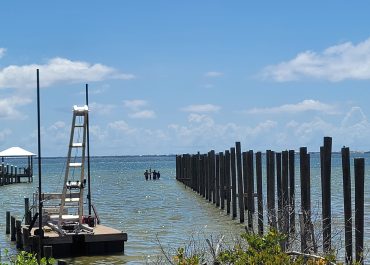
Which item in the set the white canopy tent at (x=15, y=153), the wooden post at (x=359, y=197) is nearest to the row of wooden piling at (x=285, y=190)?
the wooden post at (x=359, y=197)

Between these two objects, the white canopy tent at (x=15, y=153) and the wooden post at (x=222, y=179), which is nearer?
the wooden post at (x=222, y=179)

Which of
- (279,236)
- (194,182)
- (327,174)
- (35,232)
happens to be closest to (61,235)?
(35,232)

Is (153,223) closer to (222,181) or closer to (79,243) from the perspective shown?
(222,181)

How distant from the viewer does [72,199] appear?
1803cm

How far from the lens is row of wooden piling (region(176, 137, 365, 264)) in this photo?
11883 mm

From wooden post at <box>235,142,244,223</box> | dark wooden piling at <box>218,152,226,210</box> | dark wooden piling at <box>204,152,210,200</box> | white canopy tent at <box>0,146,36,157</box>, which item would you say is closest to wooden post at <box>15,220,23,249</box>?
wooden post at <box>235,142,244,223</box>

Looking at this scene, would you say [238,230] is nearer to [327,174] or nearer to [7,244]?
[7,244]

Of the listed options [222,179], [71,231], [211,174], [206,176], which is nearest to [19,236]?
[71,231]

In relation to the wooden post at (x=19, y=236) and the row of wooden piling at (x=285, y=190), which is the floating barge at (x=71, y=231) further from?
the row of wooden piling at (x=285, y=190)

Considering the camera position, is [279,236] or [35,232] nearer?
[279,236]

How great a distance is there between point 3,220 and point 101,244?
13037 mm

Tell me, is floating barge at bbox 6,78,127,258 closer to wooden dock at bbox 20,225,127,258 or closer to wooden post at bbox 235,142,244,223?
wooden dock at bbox 20,225,127,258

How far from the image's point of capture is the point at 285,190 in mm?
18438

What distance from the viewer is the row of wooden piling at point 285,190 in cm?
1188
